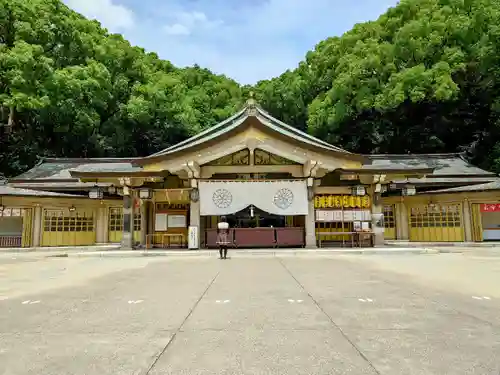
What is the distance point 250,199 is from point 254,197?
0.71ft

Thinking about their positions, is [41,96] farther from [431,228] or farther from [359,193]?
[431,228]

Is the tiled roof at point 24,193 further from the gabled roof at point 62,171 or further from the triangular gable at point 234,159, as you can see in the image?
the triangular gable at point 234,159

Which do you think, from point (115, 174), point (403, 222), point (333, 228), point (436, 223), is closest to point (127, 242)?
point (115, 174)

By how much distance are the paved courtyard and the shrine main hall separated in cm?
1050

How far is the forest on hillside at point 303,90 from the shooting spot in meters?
26.6

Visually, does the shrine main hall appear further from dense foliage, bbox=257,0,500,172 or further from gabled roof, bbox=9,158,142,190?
dense foliage, bbox=257,0,500,172

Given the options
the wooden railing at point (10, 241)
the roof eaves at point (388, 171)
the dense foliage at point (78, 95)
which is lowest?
the wooden railing at point (10, 241)

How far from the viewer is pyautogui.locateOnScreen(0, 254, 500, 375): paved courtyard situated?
10.6 feet

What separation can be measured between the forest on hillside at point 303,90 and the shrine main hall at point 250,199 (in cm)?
609

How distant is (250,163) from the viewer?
1928cm

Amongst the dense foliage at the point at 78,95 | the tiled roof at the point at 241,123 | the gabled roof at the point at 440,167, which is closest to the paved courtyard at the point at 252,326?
the tiled roof at the point at 241,123

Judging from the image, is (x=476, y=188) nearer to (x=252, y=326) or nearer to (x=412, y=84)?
(x=412, y=84)

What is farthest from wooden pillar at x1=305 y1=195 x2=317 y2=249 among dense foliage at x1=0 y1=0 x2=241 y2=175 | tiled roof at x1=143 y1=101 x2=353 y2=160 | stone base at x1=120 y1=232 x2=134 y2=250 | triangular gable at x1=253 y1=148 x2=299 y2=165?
dense foliage at x1=0 y1=0 x2=241 y2=175

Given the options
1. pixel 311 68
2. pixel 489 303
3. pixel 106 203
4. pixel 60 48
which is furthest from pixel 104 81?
pixel 489 303
